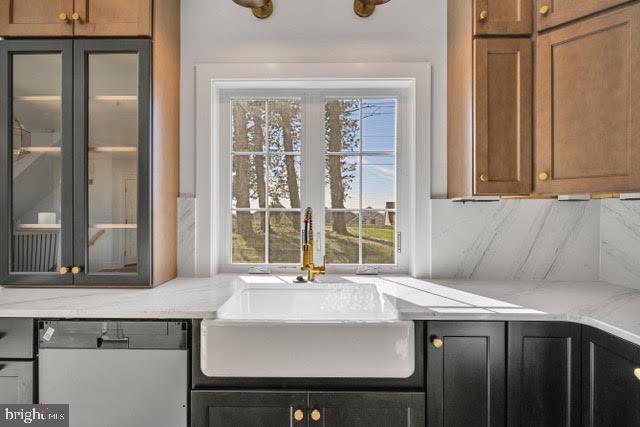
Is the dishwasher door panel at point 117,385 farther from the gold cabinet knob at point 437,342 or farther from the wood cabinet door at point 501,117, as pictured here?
the wood cabinet door at point 501,117

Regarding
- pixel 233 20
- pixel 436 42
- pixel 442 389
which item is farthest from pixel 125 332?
pixel 436 42

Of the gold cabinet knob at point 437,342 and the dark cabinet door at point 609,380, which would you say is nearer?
the dark cabinet door at point 609,380

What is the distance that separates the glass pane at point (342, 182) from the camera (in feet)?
6.90

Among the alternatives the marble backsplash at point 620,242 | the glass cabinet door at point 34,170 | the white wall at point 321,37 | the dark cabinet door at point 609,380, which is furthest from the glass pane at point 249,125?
the marble backsplash at point 620,242

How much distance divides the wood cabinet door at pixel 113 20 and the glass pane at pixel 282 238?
1124mm

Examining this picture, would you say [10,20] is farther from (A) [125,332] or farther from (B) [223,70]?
(A) [125,332]

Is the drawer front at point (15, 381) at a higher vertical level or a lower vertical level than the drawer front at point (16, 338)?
lower

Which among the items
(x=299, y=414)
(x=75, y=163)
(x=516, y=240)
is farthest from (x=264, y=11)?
(x=299, y=414)

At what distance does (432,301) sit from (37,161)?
188cm

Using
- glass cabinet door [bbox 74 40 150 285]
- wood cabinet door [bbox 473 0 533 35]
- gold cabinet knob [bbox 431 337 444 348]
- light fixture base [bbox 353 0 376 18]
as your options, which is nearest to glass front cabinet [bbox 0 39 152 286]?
glass cabinet door [bbox 74 40 150 285]

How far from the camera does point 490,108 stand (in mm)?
1630

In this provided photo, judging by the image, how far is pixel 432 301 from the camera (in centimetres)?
147

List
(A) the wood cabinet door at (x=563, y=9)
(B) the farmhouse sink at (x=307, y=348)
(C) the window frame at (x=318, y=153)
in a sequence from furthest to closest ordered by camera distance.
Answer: (C) the window frame at (x=318, y=153) < (A) the wood cabinet door at (x=563, y=9) < (B) the farmhouse sink at (x=307, y=348)

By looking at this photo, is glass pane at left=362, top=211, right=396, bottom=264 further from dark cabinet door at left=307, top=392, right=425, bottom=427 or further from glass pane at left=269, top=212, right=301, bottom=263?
dark cabinet door at left=307, top=392, right=425, bottom=427
